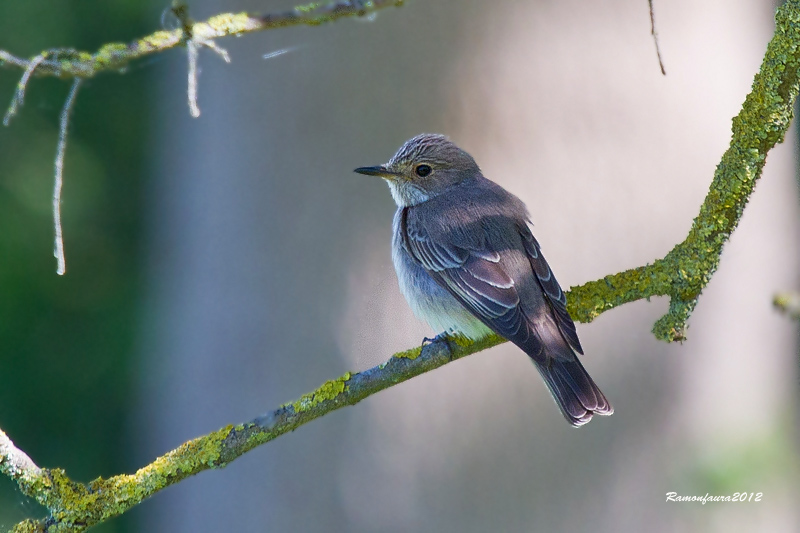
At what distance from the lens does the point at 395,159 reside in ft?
12.3

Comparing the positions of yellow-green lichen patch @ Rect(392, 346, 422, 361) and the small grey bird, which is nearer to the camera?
yellow-green lichen patch @ Rect(392, 346, 422, 361)

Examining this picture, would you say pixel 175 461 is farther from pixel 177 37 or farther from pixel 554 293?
pixel 554 293

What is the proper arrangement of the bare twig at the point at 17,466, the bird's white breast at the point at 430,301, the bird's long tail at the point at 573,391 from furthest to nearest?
1. the bird's white breast at the point at 430,301
2. the bird's long tail at the point at 573,391
3. the bare twig at the point at 17,466

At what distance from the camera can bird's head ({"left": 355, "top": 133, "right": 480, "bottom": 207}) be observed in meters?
3.73

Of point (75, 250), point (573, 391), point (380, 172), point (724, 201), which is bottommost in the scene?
point (75, 250)

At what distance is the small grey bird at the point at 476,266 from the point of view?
2.96 m

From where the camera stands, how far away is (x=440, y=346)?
116 inches

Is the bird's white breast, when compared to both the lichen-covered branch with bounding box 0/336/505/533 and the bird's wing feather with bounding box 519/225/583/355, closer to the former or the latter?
the bird's wing feather with bounding box 519/225/583/355

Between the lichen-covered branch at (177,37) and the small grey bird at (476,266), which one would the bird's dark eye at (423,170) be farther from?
the lichen-covered branch at (177,37)

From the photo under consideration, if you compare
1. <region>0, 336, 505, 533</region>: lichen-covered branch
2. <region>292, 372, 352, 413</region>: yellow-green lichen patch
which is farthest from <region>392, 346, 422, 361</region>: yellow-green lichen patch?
<region>292, 372, 352, 413</region>: yellow-green lichen patch

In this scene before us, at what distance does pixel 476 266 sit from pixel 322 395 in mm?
1014

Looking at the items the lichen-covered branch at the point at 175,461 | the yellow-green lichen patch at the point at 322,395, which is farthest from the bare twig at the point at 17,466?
the yellow-green lichen patch at the point at 322,395

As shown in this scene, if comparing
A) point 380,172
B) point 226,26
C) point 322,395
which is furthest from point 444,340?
point 226,26

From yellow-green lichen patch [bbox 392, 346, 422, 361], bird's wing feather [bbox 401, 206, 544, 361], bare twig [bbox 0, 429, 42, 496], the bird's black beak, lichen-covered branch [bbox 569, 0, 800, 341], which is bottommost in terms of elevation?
bare twig [bbox 0, 429, 42, 496]
